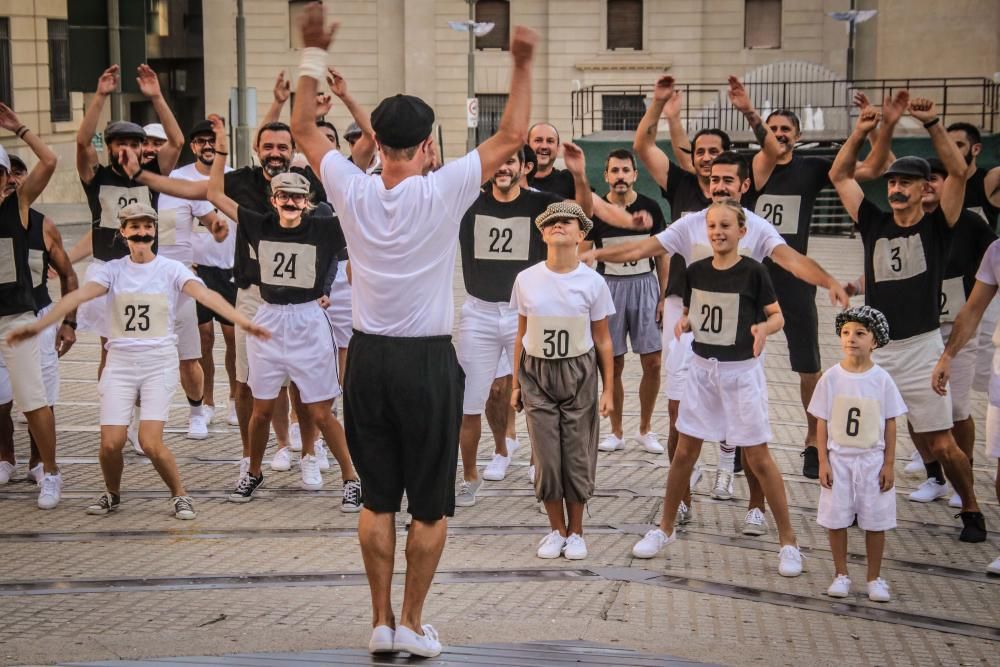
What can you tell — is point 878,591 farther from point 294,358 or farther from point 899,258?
point 294,358

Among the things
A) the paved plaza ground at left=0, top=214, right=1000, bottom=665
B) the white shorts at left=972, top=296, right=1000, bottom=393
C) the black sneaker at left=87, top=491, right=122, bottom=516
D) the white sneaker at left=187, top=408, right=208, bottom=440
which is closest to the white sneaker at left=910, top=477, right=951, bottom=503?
the paved plaza ground at left=0, top=214, right=1000, bottom=665

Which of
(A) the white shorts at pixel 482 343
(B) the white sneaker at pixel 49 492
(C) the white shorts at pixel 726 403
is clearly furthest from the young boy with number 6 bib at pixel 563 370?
(B) the white sneaker at pixel 49 492

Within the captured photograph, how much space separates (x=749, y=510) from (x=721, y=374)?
97cm

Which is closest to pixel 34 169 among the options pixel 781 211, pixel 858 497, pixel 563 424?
pixel 563 424

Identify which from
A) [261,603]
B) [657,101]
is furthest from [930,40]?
[261,603]

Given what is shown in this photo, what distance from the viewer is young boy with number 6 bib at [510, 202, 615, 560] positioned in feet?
26.8

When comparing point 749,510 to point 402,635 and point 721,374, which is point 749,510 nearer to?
point 721,374

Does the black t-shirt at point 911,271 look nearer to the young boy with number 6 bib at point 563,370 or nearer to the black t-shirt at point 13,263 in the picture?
the young boy with number 6 bib at point 563,370

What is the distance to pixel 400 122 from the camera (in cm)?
605

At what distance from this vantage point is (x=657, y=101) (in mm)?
9484

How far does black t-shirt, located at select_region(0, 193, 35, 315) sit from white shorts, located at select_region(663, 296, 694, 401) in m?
4.06

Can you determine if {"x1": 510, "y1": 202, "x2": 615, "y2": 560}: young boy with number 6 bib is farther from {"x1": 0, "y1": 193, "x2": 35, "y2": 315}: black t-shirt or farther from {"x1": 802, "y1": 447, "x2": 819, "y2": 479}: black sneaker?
{"x1": 0, "y1": 193, "x2": 35, "y2": 315}: black t-shirt

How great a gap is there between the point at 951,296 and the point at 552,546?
3.28 meters

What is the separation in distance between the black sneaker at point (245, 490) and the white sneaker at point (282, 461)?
73 centimetres
